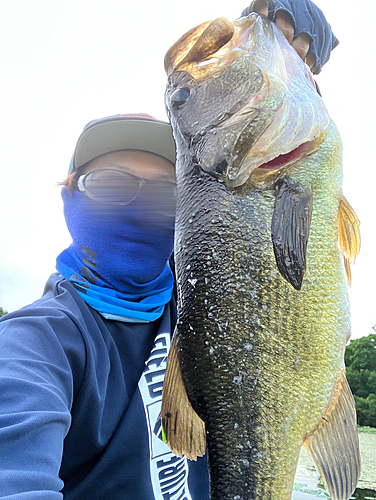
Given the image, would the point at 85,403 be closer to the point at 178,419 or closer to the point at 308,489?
the point at 178,419

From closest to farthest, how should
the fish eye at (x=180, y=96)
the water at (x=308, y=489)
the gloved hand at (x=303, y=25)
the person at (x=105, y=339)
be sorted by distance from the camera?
the person at (x=105, y=339)
the fish eye at (x=180, y=96)
the gloved hand at (x=303, y=25)
the water at (x=308, y=489)

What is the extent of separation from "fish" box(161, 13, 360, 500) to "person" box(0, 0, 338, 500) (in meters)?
0.48

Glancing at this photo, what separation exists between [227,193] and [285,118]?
0.32 m

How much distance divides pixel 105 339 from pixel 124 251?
1.61 ft

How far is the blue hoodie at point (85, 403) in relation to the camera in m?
1.20

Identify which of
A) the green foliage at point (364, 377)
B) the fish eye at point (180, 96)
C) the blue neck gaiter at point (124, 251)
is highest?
the fish eye at point (180, 96)

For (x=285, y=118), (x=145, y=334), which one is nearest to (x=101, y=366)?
(x=145, y=334)

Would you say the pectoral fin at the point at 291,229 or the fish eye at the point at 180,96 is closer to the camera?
the pectoral fin at the point at 291,229

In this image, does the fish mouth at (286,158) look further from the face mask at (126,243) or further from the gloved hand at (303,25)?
the face mask at (126,243)

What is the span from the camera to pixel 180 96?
4.84ft

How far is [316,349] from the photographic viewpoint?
127 cm

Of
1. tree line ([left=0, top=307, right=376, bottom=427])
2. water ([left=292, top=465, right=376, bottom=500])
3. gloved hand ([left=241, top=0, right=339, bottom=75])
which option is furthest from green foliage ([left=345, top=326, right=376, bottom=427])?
gloved hand ([left=241, top=0, right=339, bottom=75])

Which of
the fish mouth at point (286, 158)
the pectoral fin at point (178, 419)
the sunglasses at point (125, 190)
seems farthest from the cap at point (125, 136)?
the pectoral fin at point (178, 419)

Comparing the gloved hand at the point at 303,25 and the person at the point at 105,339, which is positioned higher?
the gloved hand at the point at 303,25
